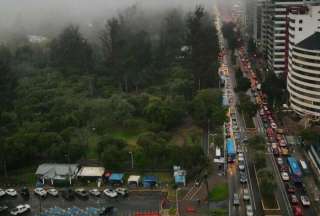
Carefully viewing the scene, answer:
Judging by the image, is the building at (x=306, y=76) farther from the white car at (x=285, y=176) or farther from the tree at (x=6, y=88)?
the tree at (x=6, y=88)

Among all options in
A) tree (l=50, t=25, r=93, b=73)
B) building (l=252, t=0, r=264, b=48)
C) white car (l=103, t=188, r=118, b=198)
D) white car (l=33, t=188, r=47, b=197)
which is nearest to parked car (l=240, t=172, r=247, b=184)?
white car (l=103, t=188, r=118, b=198)

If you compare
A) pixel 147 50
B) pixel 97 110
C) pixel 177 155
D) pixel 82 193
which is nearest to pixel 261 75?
pixel 147 50

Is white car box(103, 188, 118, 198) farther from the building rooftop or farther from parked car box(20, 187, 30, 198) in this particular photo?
the building rooftop

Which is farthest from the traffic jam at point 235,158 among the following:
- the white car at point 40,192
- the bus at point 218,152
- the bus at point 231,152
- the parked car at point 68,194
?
the white car at point 40,192

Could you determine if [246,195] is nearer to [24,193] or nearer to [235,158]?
[235,158]

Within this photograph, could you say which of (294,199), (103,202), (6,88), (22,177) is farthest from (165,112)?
(6,88)

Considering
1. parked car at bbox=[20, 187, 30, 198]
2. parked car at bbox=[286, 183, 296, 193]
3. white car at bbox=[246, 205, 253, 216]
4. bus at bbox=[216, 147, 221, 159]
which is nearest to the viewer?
white car at bbox=[246, 205, 253, 216]
